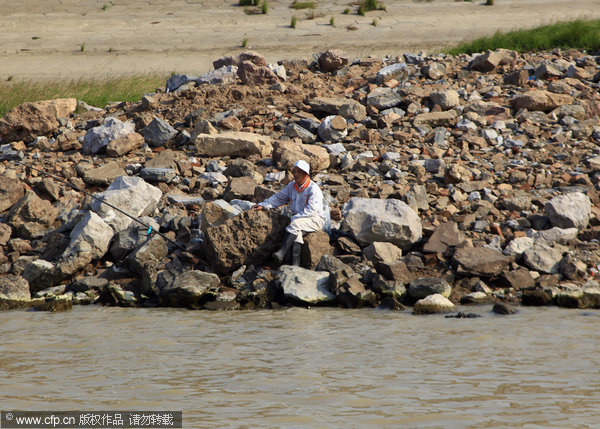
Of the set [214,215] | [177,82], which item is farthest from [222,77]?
[214,215]

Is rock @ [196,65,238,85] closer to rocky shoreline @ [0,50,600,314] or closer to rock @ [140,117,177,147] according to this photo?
rocky shoreline @ [0,50,600,314]

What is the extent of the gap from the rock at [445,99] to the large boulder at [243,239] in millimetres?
5113

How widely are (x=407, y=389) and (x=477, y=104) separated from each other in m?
8.41

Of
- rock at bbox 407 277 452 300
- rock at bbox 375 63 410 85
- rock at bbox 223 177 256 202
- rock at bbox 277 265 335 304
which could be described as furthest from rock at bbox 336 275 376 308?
rock at bbox 375 63 410 85

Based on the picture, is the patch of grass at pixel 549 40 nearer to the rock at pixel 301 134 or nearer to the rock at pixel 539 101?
the rock at pixel 539 101

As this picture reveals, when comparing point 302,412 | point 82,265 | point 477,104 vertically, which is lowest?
point 82,265

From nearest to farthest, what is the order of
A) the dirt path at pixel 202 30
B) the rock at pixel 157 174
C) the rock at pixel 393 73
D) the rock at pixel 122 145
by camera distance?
1. the rock at pixel 157 174
2. the rock at pixel 122 145
3. the rock at pixel 393 73
4. the dirt path at pixel 202 30

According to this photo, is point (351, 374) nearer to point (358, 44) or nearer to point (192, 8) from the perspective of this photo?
point (358, 44)

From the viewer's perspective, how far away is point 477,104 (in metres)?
12.7

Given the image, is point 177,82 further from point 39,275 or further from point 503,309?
point 503,309

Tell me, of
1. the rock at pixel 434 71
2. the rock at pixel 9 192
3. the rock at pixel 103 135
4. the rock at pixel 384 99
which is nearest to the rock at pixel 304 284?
the rock at pixel 9 192

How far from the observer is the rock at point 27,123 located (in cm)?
1252

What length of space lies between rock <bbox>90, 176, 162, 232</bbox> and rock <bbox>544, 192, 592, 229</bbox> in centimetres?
507

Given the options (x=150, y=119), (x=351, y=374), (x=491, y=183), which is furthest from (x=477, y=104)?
(x=351, y=374)
